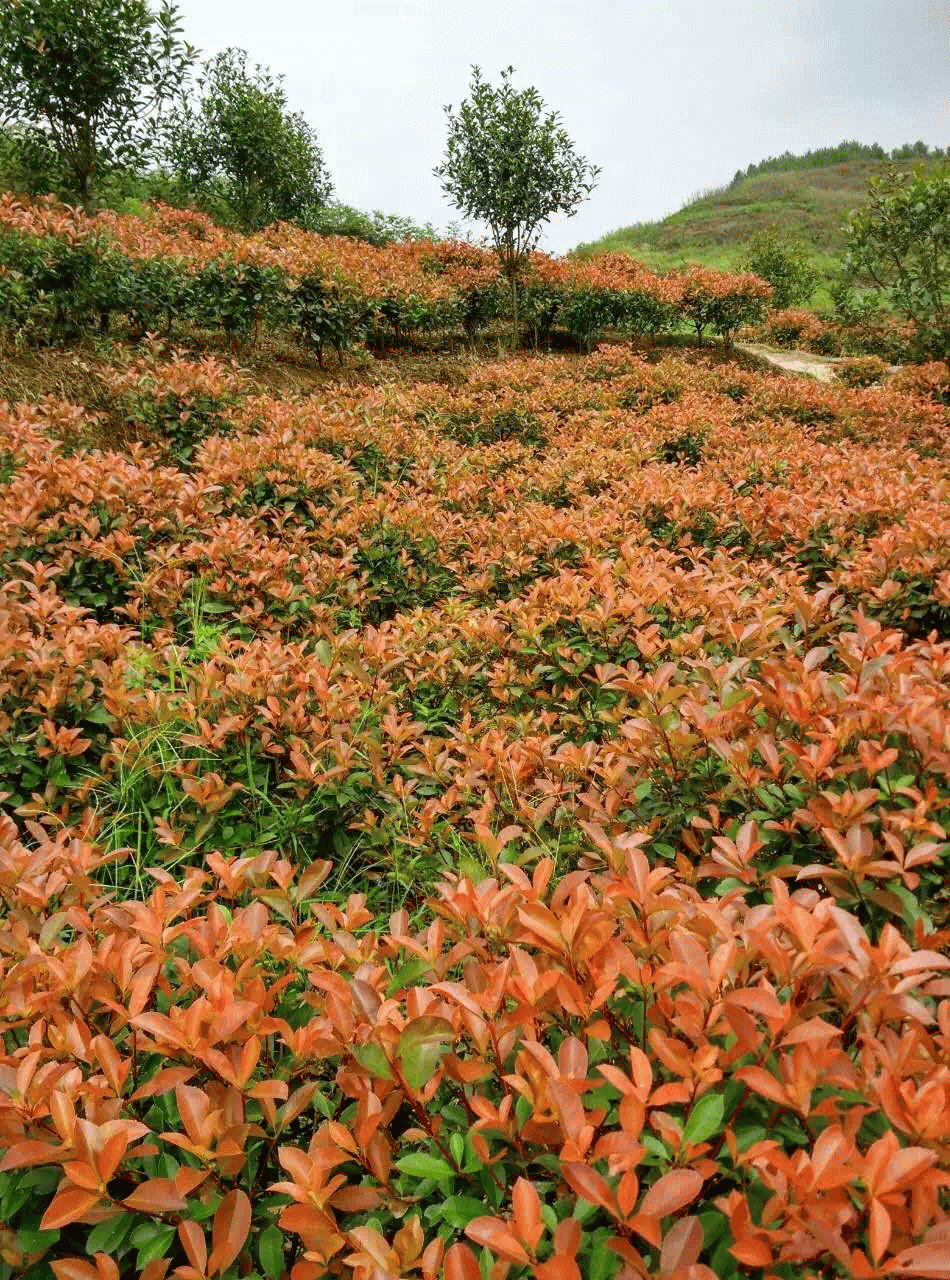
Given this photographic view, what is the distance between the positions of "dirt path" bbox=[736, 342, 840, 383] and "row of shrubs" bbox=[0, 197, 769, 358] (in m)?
1.16

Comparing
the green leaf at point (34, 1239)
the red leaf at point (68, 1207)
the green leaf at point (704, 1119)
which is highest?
the green leaf at point (704, 1119)

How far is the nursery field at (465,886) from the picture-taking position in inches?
31.7

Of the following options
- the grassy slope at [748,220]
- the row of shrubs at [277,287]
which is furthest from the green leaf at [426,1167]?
the grassy slope at [748,220]

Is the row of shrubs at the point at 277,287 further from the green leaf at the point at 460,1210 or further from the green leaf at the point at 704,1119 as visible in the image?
the green leaf at the point at 704,1119

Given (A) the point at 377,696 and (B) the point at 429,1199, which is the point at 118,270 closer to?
(A) the point at 377,696

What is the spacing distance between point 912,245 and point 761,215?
32.9 metres

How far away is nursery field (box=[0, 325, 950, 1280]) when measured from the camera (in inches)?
31.7

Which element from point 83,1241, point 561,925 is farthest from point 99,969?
point 561,925

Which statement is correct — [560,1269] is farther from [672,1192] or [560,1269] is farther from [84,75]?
[84,75]

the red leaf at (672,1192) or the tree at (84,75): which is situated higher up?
the tree at (84,75)

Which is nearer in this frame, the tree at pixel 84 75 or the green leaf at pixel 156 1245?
the green leaf at pixel 156 1245

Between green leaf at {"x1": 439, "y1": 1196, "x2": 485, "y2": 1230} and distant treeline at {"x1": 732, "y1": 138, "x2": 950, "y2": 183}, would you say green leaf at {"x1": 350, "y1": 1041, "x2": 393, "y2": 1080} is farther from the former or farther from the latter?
distant treeline at {"x1": 732, "y1": 138, "x2": 950, "y2": 183}

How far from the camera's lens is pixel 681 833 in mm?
1612

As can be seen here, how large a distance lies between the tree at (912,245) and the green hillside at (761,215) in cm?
1759
